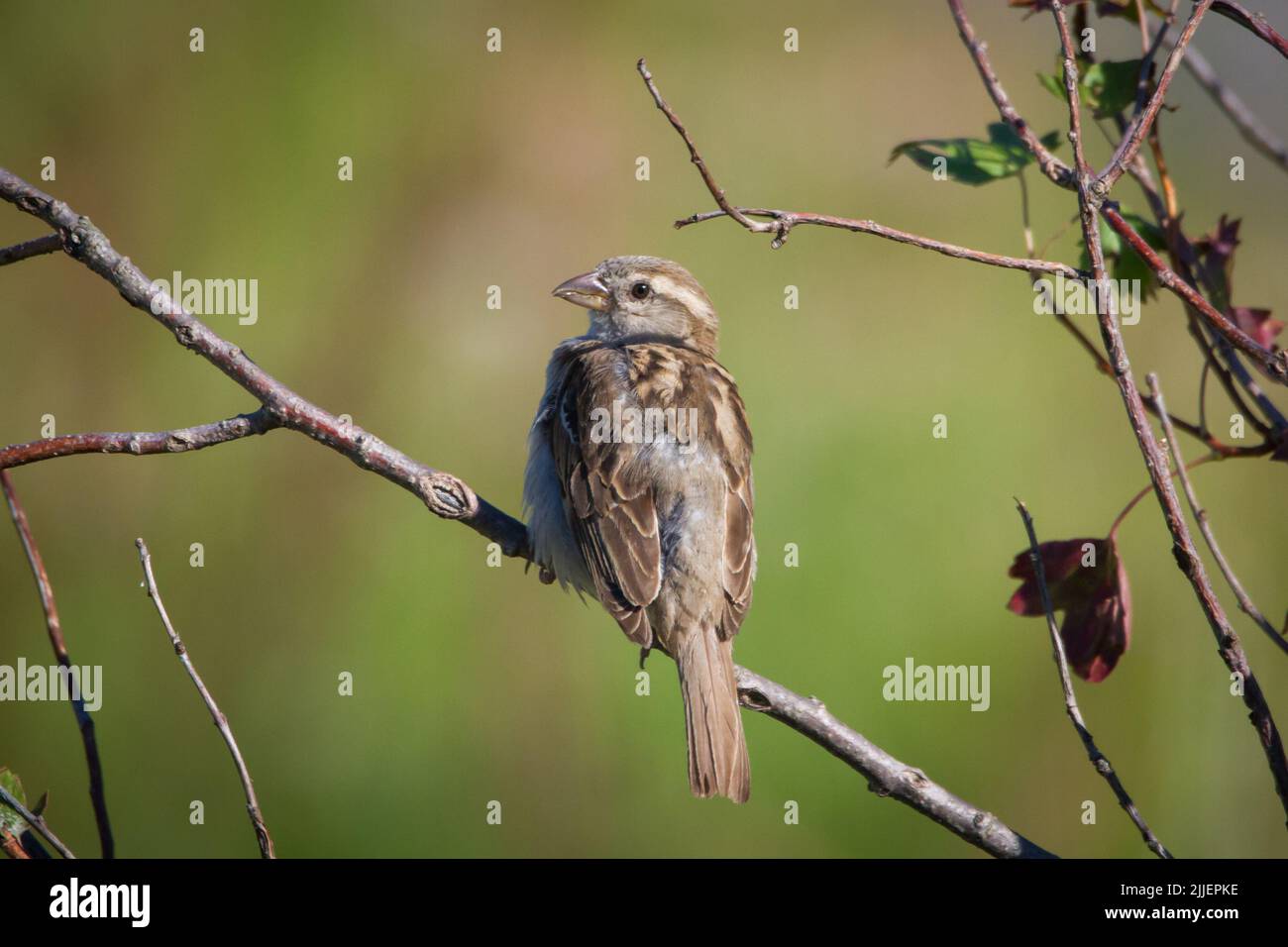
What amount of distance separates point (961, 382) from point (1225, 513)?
1.59 m

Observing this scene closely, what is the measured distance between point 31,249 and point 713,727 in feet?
6.79

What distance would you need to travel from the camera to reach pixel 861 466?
6.89m

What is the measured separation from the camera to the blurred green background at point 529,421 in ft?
19.2

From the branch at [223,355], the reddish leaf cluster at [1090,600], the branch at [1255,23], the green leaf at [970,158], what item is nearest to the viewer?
the branch at [1255,23]

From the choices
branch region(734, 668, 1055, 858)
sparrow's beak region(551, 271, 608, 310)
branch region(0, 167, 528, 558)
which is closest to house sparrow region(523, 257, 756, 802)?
sparrow's beak region(551, 271, 608, 310)

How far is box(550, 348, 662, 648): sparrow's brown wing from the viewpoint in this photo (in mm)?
3719

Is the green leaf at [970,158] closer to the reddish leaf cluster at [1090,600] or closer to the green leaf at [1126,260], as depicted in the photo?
the green leaf at [1126,260]

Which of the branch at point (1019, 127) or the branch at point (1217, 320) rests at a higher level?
the branch at point (1019, 127)

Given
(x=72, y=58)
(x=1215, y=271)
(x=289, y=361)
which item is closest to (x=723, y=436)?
(x=1215, y=271)

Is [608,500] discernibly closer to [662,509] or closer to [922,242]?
[662,509]

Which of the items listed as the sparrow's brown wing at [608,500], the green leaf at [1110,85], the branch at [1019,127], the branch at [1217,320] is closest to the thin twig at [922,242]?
the branch at [1217,320]

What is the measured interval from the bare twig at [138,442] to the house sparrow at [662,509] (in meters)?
1.14

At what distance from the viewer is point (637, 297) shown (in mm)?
4836

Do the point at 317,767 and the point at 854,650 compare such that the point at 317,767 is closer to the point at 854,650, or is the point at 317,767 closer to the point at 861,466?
the point at 854,650
